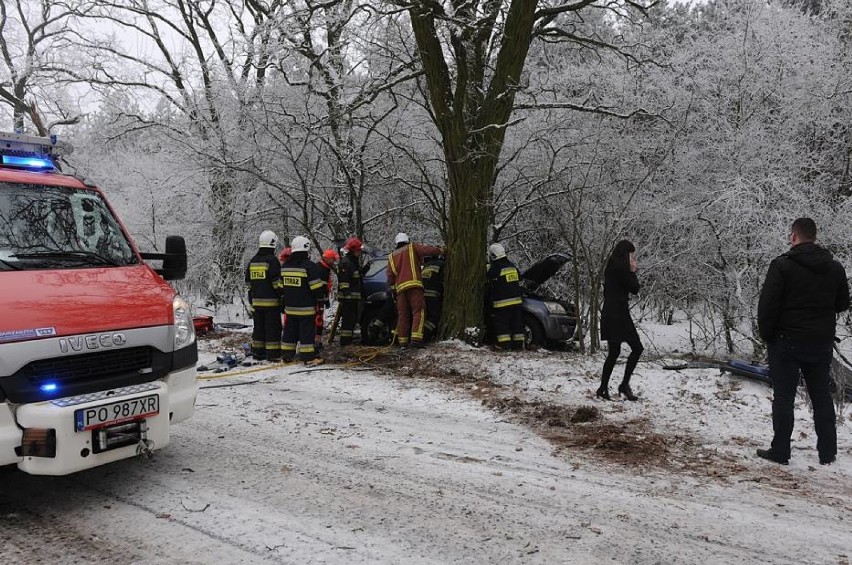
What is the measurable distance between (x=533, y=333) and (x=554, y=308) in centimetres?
57

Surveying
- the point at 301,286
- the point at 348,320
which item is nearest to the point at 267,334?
the point at 301,286

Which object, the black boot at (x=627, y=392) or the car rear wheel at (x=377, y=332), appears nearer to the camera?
the black boot at (x=627, y=392)

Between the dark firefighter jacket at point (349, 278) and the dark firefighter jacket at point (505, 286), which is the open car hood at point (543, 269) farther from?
the dark firefighter jacket at point (349, 278)

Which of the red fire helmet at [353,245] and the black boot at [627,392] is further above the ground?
the red fire helmet at [353,245]

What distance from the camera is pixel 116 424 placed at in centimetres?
366

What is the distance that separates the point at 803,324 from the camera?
15.1ft

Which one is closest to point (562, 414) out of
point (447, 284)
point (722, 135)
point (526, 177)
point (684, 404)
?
point (684, 404)

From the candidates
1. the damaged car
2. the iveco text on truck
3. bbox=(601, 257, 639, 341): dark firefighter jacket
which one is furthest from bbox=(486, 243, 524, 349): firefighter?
the iveco text on truck

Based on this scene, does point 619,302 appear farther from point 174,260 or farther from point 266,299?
point 266,299

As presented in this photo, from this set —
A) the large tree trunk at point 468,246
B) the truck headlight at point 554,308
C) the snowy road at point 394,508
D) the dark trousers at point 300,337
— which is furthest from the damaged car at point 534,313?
the snowy road at point 394,508

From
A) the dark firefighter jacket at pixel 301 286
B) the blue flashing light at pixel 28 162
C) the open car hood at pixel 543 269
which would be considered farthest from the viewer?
the open car hood at pixel 543 269

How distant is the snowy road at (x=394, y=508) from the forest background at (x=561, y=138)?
15.9 ft

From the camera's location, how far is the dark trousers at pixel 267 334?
9.12 m

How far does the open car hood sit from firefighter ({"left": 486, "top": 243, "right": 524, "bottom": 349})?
0.95 meters
